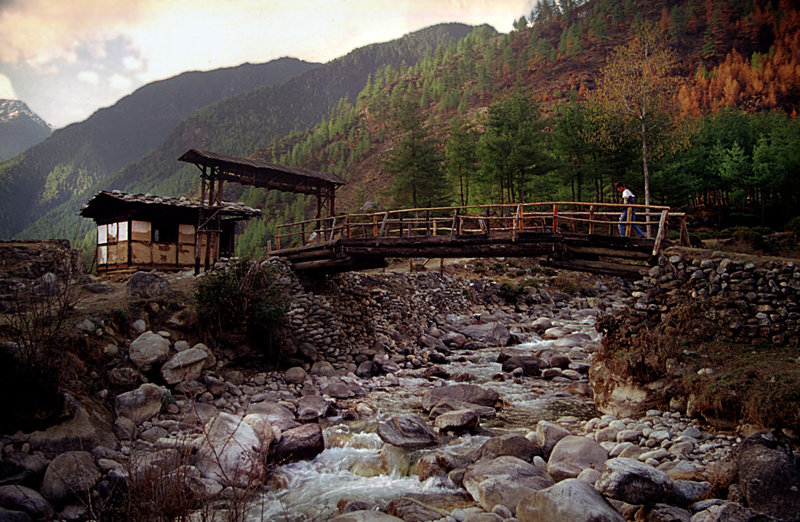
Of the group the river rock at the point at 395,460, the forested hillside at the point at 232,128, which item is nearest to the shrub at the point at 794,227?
the river rock at the point at 395,460

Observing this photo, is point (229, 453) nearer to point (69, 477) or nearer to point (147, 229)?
point (69, 477)

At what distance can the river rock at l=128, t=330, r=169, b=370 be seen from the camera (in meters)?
12.0

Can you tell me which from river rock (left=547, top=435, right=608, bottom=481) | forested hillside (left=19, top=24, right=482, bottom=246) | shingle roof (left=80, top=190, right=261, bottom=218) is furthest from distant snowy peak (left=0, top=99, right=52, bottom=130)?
river rock (left=547, top=435, right=608, bottom=481)

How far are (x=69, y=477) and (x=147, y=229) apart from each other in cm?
1977

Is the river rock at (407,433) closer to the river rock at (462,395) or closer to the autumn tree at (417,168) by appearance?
the river rock at (462,395)

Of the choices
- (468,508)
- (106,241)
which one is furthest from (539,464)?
(106,241)

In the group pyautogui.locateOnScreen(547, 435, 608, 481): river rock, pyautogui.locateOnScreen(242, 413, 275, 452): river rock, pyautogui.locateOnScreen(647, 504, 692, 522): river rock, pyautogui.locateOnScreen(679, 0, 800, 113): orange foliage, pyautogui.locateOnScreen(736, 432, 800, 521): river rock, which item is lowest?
pyautogui.locateOnScreen(242, 413, 275, 452): river rock

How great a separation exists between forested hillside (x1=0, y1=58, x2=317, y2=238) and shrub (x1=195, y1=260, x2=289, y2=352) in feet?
174

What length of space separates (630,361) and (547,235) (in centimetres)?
490

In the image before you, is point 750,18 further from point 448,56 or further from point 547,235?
point 547,235

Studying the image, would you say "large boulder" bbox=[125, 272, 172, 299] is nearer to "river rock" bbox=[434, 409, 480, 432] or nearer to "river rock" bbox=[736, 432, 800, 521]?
"river rock" bbox=[434, 409, 480, 432]

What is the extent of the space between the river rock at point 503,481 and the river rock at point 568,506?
1.33 feet

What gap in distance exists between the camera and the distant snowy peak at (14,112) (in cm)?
13688

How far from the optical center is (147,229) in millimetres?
24094
